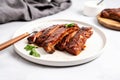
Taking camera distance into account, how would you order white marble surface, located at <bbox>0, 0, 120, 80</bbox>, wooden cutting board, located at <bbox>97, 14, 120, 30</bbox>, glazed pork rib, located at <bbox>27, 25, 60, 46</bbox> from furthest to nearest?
wooden cutting board, located at <bbox>97, 14, 120, 30</bbox> → glazed pork rib, located at <bbox>27, 25, 60, 46</bbox> → white marble surface, located at <bbox>0, 0, 120, 80</bbox>

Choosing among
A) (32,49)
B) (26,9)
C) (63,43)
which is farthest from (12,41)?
(26,9)

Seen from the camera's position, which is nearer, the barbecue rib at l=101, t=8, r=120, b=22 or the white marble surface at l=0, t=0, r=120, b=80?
the white marble surface at l=0, t=0, r=120, b=80

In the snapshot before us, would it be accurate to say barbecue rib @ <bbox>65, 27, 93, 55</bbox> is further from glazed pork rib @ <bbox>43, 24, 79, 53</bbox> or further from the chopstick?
the chopstick

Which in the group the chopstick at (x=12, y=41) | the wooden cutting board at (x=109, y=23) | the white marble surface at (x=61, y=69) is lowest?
the white marble surface at (x=61, y=69)

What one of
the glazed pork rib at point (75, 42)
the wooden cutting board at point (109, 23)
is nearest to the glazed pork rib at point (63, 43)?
the glazed pork rib at point (75, 42)

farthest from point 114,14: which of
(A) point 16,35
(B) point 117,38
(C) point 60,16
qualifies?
(A) point 16,35

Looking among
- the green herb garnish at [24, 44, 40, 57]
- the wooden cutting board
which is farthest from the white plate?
the wooden cutting board

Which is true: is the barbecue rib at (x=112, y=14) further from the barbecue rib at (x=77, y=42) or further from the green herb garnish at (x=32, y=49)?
the green herb garnish at (x=32, y=49)

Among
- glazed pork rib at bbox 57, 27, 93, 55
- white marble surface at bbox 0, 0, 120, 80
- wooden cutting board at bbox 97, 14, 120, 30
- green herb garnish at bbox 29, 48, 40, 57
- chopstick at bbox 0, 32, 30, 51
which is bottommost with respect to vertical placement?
white marble surface at bbox 0, 0, 120, 80
